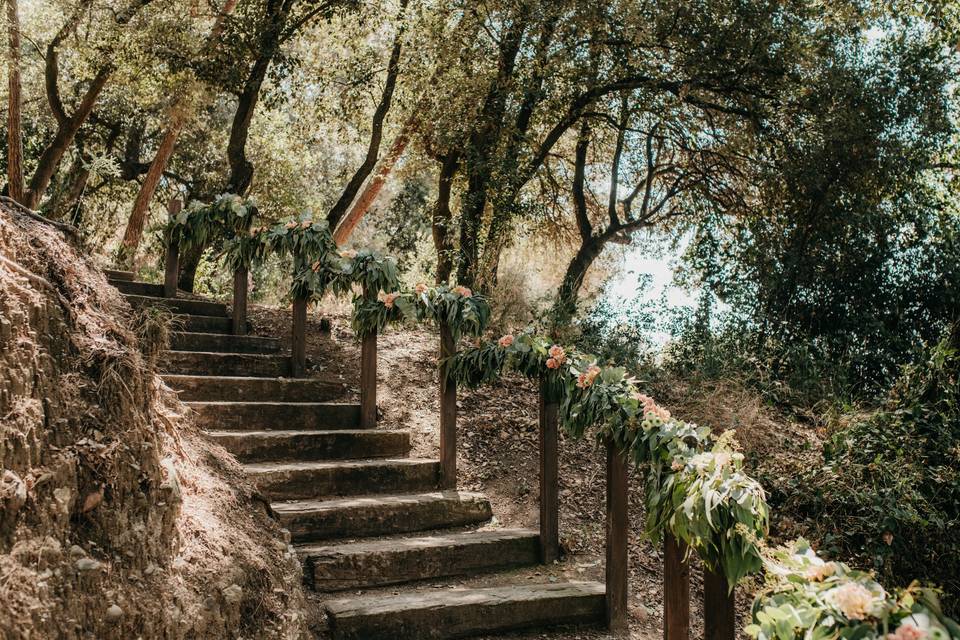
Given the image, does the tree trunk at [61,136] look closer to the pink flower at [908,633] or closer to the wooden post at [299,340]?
the wooden post at [299,340]

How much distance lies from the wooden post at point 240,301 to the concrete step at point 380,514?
8.16 feet

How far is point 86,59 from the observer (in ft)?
32.6

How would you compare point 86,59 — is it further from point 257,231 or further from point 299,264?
point 299,264

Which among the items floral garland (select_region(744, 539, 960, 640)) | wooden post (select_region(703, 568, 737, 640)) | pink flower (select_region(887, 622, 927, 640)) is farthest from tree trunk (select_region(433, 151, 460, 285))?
pink flower (select_region(887, 622, 927, 640))

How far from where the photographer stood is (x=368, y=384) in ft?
18.7

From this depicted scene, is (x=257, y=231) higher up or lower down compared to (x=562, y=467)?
higher up

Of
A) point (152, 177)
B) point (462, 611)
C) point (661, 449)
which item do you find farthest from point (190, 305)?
point (152, 177)

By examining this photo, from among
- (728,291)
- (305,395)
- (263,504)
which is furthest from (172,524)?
(728,291)

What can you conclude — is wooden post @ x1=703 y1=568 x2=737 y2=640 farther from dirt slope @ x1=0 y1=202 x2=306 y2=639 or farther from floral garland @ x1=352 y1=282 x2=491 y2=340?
floral garland @ x1=352 y1=282 x2=491 y2=340

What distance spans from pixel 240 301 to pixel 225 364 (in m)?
0.95

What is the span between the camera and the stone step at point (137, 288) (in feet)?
22.1

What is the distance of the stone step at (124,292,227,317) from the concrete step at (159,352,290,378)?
820 mm

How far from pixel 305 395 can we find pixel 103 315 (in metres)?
2.37

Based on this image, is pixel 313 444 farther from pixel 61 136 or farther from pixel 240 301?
pixel 61 136
